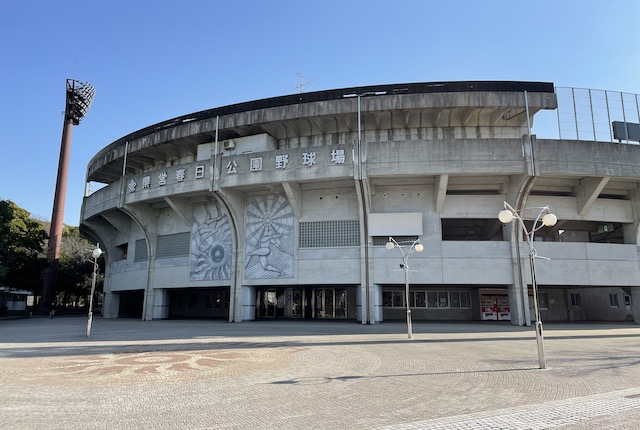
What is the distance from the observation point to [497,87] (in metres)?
26.8

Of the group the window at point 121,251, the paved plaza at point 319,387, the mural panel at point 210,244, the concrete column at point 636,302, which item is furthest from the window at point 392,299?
the window at point 121,251

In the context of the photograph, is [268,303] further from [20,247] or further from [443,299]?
[20,247]

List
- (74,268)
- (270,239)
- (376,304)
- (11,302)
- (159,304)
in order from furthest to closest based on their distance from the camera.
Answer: (74,268) → (11,302) → (159,304) → (270,239) → (376,304)

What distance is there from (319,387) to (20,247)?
40.3m

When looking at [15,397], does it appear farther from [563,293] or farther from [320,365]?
[563,293]

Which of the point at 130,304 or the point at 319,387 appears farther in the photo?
the point at 130,304

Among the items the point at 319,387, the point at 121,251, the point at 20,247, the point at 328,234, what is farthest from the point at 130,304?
the point at 319,387

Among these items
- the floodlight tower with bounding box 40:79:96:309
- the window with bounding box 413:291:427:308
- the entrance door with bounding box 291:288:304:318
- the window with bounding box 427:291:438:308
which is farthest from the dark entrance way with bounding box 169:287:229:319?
the window with bounding box 427:291:438:308

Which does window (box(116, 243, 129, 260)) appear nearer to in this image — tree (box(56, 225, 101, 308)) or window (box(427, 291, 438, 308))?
tree (box(56, 225, 101, 308))

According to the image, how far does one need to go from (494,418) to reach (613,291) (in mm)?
36791

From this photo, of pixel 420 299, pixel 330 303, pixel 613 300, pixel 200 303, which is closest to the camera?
pixel 420 299

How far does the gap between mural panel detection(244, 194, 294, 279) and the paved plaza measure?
13.3 meters

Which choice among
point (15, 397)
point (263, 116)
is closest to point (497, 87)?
point (263, 116)

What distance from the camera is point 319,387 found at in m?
7.96
